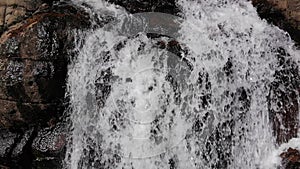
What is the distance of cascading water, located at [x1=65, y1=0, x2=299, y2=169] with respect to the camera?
4648 millimetres

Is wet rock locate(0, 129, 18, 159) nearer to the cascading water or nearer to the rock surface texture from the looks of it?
the rock surface texture

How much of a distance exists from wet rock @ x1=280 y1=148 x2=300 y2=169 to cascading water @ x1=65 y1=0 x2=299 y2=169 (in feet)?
0.86

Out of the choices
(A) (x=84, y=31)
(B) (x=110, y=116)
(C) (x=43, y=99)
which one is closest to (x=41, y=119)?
(C) (x=43, y=99)

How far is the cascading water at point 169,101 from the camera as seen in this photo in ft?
15.3

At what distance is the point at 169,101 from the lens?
464cm

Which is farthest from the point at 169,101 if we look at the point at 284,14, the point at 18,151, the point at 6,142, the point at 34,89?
the point at 284,14

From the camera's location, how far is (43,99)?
190 inches

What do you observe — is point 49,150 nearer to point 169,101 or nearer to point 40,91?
point 40,91

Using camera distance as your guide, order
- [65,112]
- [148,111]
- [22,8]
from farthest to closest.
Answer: [22,8], [65,112], [148,111]

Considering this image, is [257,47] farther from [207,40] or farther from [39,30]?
[39,30]

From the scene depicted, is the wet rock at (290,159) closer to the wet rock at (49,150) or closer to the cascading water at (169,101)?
the cascading water at (169,101)

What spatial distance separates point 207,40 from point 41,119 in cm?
229

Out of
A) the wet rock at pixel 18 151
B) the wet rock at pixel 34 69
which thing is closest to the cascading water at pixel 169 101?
the wet rock at pixel 34 69

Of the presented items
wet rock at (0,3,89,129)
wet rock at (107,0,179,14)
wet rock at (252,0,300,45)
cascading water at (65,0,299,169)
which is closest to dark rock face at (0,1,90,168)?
wet rock at (0,3,89,129)
